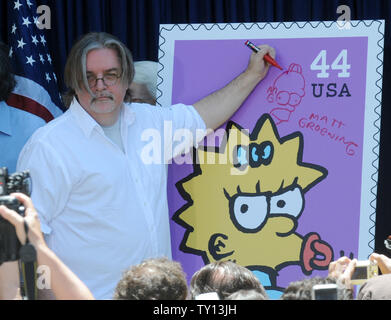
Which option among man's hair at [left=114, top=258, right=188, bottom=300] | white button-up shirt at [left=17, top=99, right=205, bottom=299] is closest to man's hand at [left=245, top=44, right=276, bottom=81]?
white button-up shirt at [left=17, top=99, right=205, bottom=299]

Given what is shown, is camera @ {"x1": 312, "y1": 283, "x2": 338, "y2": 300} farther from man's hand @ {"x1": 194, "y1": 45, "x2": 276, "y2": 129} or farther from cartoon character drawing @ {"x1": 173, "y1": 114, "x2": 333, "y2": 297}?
man's hand @ {"x1": 194, "y1": 45, "x2": 276, "y2": 129}

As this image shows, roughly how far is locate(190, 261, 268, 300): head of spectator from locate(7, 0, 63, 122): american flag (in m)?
1.29

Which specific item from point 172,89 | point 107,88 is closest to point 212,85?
point 172,89

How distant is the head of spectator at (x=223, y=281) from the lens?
256cm

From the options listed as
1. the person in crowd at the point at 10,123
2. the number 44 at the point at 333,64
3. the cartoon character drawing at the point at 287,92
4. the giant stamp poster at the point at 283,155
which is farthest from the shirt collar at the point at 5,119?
the number 44 at the point at 333,64

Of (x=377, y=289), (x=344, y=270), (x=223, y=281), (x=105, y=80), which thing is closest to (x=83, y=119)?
(x=105, y=80)

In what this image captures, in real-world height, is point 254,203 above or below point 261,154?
below

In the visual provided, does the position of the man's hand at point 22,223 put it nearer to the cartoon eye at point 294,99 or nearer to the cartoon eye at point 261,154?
the cartoon eye at point 261,154

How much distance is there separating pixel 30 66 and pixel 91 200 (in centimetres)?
83

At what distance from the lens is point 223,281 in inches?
101

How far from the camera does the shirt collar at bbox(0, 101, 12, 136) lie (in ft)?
11.0

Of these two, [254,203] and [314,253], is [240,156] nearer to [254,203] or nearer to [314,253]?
[254,203]
